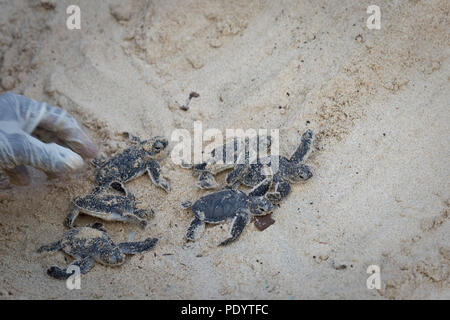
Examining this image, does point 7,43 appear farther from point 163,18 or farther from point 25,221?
point 25,221

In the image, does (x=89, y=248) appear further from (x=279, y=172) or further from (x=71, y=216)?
(x=279, y=172)

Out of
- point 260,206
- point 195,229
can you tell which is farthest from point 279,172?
point 195,229

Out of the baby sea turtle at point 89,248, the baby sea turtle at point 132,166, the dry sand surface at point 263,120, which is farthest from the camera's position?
the baby sea turtle at point 132,166

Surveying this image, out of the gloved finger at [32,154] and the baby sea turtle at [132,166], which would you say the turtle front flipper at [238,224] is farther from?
the gloved finger at [32,154]

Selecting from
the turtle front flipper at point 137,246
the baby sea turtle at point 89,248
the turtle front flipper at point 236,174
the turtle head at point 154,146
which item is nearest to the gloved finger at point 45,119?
the turtle head at point 154,146

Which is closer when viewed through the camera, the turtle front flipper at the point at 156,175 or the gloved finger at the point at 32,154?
the gloved finger at the point at 32,154

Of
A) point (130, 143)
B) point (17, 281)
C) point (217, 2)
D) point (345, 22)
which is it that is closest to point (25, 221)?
point (17, 281)
